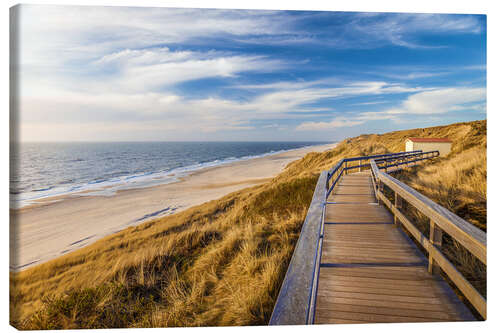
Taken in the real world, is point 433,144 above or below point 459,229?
above

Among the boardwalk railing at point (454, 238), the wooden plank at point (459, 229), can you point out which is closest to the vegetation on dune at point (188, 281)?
the boardwalk railing at point (454, 238)

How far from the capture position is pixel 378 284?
7.12 feet

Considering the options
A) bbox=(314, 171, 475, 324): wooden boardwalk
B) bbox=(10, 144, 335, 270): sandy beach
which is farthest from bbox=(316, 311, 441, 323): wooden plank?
bbox=(10, 144, 335, 270): sandy beach

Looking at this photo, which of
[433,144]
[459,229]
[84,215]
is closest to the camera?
[459,229]

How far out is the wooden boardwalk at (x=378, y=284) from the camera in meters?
1.93

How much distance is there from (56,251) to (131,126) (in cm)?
427

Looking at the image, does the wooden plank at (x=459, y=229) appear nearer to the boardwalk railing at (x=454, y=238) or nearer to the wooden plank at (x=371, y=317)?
the boardwalk railing at (x=454, y=238)

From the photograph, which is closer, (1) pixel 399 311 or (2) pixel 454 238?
(2) pixel 454 238

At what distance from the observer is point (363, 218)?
4164mm

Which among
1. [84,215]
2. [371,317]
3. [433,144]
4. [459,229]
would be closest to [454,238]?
[459,229]

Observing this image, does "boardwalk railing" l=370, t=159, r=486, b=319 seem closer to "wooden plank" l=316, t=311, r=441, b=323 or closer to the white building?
"wooden plank" l=316, t=311, r=441, b=323

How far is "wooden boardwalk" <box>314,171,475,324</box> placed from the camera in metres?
1.93

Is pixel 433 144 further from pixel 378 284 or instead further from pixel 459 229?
pixel 459 229
